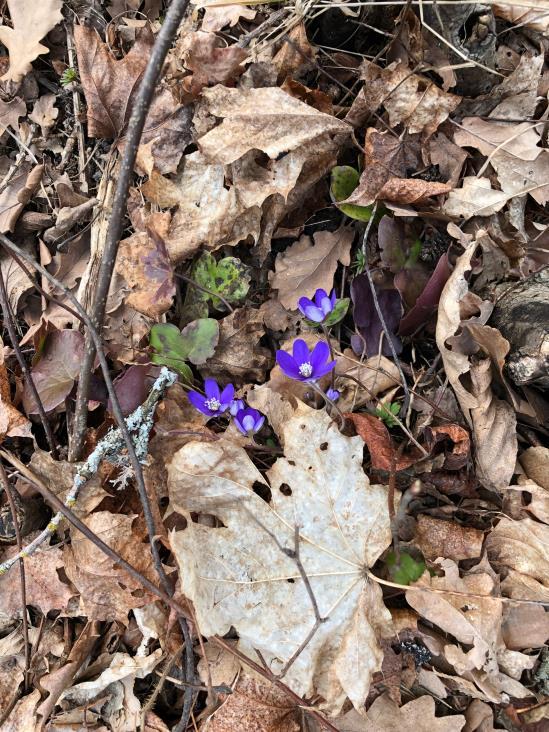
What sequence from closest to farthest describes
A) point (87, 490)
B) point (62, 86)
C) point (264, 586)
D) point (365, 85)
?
point (264, 586) → point (87, 490) → point (365, 85) → point (62, 86)

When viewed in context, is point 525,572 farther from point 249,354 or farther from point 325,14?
point 325,14

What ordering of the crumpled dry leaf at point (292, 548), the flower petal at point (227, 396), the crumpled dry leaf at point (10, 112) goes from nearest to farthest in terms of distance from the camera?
the crumpled dry leaf at point (292, 548) < the flower petal at point (227, 396) < the crumpled dry leaf at point (10, 112)

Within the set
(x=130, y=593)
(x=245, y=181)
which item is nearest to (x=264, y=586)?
(x=130, y=593)

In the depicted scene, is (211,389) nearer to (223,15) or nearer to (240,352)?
(240,352)

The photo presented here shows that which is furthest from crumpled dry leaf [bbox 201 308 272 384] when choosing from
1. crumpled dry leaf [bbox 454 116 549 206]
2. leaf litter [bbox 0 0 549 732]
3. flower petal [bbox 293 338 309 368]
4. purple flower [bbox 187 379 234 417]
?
crumpled dry leaf [bbox 454 116 549 206]

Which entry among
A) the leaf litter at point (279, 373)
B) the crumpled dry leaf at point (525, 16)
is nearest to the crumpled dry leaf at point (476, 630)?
the leaf litter at point (279, 373)

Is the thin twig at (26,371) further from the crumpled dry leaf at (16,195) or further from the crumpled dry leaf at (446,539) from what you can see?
the crumpled dry leaf at (446,539)
